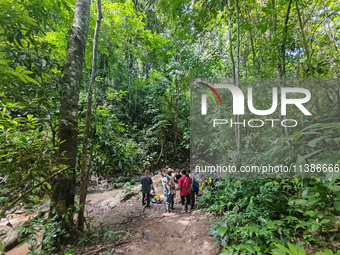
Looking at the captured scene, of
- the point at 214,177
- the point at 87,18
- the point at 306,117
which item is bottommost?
the point at 214,177

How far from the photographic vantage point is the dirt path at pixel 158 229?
3.23 m

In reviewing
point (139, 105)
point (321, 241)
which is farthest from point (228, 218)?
point (139, 105)

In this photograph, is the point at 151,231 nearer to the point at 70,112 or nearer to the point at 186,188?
the point at 186,188

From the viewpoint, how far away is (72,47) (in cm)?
326

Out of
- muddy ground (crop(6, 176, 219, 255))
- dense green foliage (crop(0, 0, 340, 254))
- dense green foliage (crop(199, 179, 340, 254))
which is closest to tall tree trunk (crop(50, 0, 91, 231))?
dense green foliage (crop(0, 0, 340, 254))

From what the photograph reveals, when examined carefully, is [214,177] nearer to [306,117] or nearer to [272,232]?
[272,232]

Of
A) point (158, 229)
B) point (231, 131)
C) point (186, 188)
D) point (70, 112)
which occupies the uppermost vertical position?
point (70, 112)

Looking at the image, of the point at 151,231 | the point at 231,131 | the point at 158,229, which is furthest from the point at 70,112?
the point at 231,131

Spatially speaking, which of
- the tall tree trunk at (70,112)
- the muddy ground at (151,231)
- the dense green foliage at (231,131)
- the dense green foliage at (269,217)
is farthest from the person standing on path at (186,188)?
the tall tree trunk at (70,112)

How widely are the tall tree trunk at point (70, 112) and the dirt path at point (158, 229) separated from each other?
1.00m

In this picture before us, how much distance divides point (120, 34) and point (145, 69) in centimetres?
400

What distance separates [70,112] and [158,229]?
131 inches

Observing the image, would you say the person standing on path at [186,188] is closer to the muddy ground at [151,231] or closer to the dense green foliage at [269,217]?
the muddy ground at [151,231]

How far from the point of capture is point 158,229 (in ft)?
13.4
